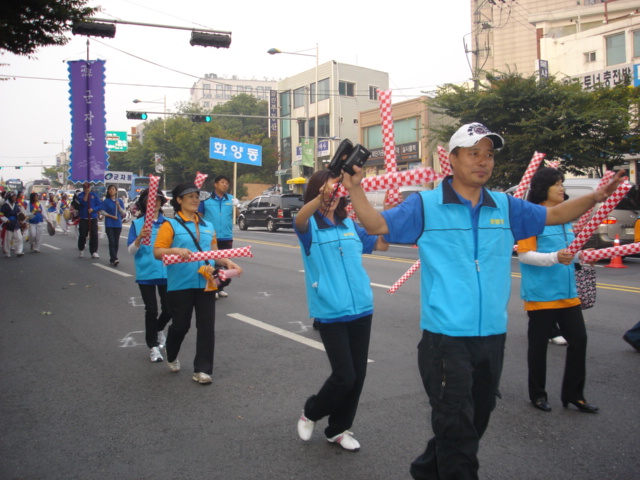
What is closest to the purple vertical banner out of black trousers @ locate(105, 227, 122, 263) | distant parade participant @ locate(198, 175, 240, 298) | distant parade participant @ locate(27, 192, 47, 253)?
black trousers @ locate(105, 227, 122, 263)

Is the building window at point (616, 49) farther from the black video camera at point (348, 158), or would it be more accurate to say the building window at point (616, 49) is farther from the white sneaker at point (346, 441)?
the black video camera at point (348, 158)

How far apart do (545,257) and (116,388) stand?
12.3 feet

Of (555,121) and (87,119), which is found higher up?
(555,121)

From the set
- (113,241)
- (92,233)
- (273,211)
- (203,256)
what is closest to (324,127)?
(273,211)

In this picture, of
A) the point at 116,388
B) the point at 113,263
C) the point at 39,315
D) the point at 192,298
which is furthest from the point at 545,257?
the point at 113,263

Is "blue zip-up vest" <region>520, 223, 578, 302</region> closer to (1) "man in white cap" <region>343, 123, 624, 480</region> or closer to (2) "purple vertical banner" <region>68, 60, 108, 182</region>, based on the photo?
(1) "man in white cap" <region>343, 123, 624, 480</region>

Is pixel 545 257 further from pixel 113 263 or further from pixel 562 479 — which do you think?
pixel 113 263

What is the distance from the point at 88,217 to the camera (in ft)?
52.2

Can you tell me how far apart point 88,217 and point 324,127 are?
34.1m

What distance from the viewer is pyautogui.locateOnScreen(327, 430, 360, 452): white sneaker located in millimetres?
3816

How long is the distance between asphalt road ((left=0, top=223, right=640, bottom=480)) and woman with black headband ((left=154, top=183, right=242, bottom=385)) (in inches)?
16.2

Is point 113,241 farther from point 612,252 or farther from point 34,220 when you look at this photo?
point 612,252

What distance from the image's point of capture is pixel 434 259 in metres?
2.80

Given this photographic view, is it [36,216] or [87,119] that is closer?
[87,119]
